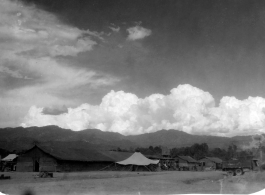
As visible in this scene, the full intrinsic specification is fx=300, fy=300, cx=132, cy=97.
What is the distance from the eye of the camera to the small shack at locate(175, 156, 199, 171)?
55.1 meters

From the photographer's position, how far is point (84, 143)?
184ft

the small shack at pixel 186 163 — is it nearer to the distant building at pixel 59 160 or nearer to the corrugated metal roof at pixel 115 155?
the corrugated metal roof at pixel 115 155

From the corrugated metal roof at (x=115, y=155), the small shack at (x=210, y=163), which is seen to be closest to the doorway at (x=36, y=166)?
the corrugated metal roof at (x=115, y=155)

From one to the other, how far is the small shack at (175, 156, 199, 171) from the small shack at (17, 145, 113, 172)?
72.2ft

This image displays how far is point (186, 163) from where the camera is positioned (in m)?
57.6

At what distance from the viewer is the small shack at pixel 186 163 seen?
55.1m

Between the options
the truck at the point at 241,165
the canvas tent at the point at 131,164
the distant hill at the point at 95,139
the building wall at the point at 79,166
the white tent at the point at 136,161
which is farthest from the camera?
the distant hill at the point at 95,139

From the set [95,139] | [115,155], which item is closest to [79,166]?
[115,155]

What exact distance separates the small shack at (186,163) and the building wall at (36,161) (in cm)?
2812

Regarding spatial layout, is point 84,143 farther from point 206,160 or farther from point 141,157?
point 206,160

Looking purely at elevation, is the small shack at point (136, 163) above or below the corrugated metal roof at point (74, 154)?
below

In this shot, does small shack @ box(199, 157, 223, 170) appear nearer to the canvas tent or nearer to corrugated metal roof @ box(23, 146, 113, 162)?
the canvas tent

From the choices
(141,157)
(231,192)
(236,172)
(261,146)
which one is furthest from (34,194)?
(141,157)

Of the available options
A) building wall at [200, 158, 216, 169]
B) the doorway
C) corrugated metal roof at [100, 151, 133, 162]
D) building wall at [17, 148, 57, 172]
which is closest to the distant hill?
corrugated metal roof at [100, 151, 133, 162]
